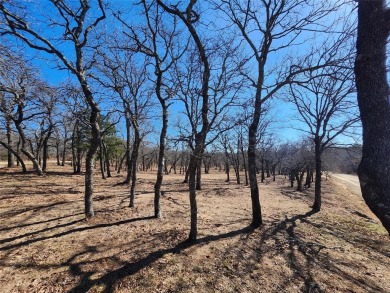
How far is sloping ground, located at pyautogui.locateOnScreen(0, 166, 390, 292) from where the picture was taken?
4.71m

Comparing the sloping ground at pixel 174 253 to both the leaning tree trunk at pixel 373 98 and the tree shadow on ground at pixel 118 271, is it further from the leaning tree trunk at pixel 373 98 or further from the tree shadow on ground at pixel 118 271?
the leaning tree trunk at pixel 373 98

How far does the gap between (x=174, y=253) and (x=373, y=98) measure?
210 inches

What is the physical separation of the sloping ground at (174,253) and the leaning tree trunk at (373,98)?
129 inches

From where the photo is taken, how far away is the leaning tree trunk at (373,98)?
8.46 ft

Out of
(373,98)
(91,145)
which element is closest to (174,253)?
(91,145)

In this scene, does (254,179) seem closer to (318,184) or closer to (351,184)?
(318,184)

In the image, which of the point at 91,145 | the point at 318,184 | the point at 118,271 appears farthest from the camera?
the point at 318,184

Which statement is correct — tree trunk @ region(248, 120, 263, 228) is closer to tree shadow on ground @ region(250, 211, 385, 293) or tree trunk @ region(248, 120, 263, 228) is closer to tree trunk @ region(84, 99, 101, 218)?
tree shadow on ground @ region(250, 211, 385, 293)

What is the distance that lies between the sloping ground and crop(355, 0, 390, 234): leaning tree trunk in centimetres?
328

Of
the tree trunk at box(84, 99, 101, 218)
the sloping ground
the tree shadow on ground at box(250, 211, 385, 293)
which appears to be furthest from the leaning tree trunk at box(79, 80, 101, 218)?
the tree shadow on ground at box(250, 211, 385, 293)

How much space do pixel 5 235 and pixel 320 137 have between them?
47.9 feet

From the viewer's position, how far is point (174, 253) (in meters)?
5.86

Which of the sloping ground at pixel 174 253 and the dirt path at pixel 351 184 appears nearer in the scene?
the sloping ground at pixel 174 253

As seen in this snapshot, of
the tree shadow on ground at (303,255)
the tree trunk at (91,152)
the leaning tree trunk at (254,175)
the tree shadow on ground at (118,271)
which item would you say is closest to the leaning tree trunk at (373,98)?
the tree shadow on ground at (303,255)
